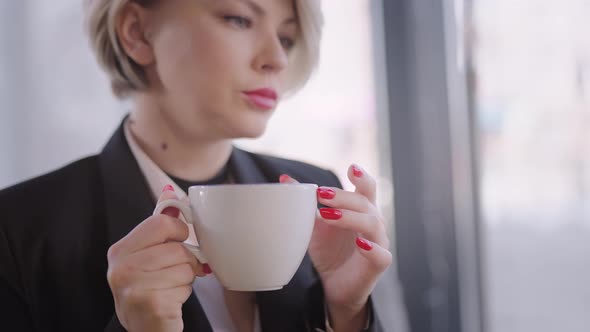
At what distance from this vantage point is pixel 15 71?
0.93 metres

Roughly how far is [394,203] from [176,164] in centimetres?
40

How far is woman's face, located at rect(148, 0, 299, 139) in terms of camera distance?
67cm

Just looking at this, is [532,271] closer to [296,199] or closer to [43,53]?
[296,199]

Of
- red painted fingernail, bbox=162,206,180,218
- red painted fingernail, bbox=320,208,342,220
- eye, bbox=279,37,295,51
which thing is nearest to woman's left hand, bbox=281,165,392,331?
red painted fingernail, bbox=320,208,342,220

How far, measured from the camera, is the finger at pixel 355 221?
545mm

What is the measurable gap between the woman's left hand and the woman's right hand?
0.15 metres

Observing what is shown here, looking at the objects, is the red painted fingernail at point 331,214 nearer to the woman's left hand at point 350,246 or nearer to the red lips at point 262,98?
the woman's left hand at point 350,246

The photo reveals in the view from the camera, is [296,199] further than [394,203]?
No

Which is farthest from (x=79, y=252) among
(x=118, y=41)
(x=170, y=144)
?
(x=118, y=41)

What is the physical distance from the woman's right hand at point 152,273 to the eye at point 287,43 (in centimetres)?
34

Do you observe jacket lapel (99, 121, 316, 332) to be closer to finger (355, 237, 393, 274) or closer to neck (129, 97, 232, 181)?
neck (129, 97, 232, 181)

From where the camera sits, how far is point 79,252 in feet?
2.14

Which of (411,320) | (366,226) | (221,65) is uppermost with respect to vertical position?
(221,65)

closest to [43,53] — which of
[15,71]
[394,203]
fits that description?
[15,71]
